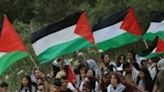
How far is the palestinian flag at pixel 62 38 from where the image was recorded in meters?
11.9

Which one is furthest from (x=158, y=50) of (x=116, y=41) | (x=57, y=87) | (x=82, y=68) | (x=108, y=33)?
(x=57, y=87)

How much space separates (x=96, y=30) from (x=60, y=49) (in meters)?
1.60

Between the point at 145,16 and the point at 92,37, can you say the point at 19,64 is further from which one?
the point at 92,37

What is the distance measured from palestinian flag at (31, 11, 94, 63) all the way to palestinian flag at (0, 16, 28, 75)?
1.06 feet

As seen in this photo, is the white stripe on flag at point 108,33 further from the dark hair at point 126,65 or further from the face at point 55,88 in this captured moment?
the face at point 55,88

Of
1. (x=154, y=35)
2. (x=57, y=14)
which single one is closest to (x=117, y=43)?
(x=154, y=35)

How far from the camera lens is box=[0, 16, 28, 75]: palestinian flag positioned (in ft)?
39.4

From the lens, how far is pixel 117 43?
1334 centimetres

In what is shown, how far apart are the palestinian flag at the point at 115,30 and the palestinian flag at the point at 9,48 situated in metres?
1.91

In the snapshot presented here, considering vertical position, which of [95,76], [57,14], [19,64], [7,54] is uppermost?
[57,14]

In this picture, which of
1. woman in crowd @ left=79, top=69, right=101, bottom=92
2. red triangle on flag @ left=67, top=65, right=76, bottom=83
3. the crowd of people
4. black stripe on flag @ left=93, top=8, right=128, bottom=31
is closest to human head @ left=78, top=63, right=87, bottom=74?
the crowd of people

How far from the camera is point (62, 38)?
1231 centimetres

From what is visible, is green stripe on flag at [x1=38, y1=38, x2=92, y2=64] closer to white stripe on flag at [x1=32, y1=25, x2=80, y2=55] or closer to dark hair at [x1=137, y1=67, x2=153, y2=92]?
white stripe on flag at [x1=32, y1=25, x2=80, y2=55]

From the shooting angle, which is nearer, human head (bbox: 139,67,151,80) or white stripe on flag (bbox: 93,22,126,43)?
human head (bbox: 139,67,151,80)
